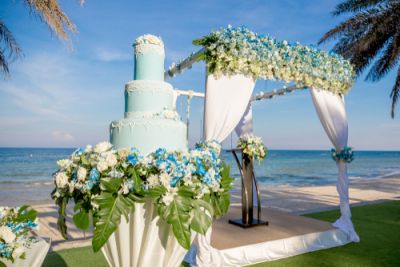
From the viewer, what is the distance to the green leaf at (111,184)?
1.86m

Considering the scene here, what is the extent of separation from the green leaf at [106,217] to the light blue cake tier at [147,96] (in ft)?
3.48

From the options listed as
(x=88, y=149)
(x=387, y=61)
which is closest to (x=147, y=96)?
(x=88, y=149)

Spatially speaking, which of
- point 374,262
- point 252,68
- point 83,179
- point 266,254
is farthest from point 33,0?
point 374,262

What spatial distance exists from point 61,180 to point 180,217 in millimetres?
814

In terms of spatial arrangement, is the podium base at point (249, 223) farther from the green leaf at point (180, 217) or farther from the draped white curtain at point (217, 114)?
the green leaf at point (180, 217)

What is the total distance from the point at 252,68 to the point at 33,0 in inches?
193

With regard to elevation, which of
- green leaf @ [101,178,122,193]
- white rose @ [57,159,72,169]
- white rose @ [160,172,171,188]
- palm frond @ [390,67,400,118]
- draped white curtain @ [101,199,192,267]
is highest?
palm frond @ [390,67,400,118]

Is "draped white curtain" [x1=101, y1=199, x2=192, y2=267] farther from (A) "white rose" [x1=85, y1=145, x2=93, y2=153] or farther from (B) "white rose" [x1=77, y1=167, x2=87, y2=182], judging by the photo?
(A) "white rose" [x1=85, y1=145, x2=93, y2=153]

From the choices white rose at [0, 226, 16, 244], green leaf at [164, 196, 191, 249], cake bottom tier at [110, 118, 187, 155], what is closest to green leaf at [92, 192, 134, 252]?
green leaf at [164, 196, 191, 249]

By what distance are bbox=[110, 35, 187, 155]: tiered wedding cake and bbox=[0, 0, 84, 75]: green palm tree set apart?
14.9ft

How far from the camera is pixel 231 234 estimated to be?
569cm

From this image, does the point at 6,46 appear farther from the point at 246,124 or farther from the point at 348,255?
the point at 348,255

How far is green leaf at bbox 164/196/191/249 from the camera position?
190 centimetres

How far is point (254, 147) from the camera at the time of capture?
609 centimetres
